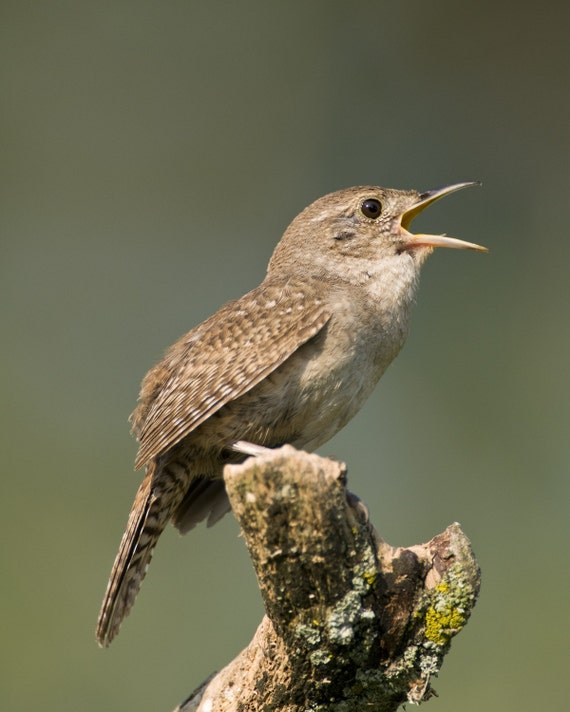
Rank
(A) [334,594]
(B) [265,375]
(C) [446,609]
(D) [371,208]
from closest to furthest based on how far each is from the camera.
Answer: (A) [334,594], (C) [446,609], (B) [265,375], (D) [371,208]

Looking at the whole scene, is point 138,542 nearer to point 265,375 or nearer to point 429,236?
point 265,375

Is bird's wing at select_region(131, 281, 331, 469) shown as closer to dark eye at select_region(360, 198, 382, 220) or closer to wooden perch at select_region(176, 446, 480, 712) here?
dark eye at select_region(360, 198, 382, 220)

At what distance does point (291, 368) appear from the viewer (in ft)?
12.2

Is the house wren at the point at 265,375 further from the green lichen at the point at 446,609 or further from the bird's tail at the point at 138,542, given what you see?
the green lichen at the point at 446,609

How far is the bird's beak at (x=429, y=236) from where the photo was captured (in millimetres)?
4152

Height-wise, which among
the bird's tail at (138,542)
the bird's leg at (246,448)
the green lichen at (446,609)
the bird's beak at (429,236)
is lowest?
the green lichen at (446,609)

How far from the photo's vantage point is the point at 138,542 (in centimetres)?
377

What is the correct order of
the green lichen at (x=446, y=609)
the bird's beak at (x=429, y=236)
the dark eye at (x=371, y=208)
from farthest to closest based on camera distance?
the dark eye at (x=371, y=208) → the bird's beak at (x=429, y=236) → the green lichen at (x=446, y=609)

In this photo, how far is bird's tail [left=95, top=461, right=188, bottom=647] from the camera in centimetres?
367

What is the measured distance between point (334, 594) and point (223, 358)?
1482mm

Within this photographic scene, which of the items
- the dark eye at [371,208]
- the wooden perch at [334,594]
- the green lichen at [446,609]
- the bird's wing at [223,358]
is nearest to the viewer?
the wooden perch at [334,594]

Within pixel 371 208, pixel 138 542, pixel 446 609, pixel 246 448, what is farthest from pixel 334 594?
pixel 371 208

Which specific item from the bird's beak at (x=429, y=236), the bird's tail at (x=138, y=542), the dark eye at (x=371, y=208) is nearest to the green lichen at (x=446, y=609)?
the bird's tail at (x=138, y=542)

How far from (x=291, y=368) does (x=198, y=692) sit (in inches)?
50.8
